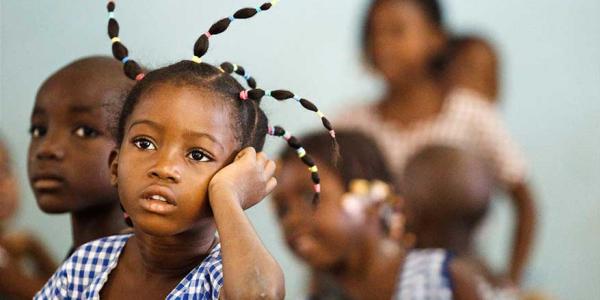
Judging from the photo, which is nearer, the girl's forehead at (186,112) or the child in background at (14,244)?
the girl's forehead at (186,112)

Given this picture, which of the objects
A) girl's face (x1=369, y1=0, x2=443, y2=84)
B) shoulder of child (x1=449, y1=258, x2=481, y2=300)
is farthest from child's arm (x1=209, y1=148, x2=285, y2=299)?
girl's face (x1=369, y1=0, x2=443, y2=84)

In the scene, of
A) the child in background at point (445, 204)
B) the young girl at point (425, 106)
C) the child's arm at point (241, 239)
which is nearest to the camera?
the child's arm at point (241, 239)

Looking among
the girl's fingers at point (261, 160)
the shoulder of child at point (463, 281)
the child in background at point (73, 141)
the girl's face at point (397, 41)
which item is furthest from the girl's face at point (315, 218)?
the girl's face at point (397, 41)

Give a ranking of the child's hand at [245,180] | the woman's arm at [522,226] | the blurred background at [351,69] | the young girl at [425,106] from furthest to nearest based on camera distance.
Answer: the woman's arm at [522,226] → the young girl at [425,106] → the blurred background at [351,69] → the child's hand at [245,180]

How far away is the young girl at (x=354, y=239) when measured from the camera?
3111 millimetres

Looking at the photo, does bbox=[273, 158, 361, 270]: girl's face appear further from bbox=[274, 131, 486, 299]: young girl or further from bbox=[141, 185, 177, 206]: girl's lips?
bbox=[141, 185, 177, 206]: girl's lips

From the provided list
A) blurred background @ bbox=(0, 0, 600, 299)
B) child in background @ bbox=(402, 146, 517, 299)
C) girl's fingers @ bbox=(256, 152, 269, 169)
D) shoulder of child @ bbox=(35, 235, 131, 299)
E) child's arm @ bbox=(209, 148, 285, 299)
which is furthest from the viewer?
blurred background @ bbox=(0, 0, 600, 299)

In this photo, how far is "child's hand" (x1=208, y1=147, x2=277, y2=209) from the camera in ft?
6.18

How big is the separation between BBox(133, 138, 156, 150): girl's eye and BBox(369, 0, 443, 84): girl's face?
318cm

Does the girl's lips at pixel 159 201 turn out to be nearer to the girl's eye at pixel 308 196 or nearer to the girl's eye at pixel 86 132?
the girl's eye at pixel 86 132

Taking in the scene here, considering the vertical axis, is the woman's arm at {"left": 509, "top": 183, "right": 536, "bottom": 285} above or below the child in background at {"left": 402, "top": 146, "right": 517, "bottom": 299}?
below

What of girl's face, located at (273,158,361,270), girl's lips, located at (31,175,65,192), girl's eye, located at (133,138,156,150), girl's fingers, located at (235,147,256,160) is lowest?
girl's face, located at (273,158,361,270)

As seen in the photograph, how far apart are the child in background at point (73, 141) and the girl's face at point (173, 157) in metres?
0.58

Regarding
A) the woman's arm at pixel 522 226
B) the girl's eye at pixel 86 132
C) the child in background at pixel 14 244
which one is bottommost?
the woman's arm at pixel 522 226
